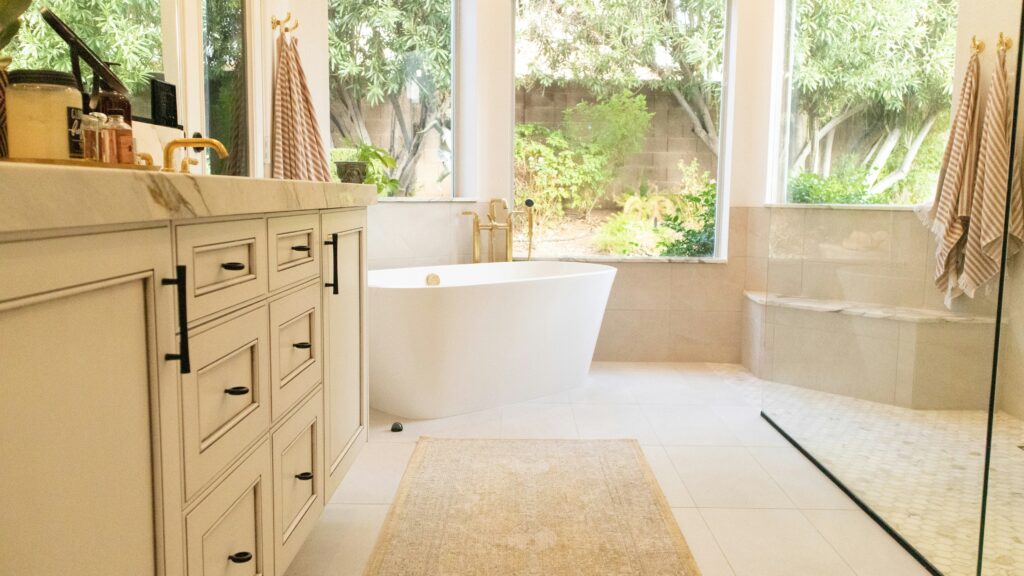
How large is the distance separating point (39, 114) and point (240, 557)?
2.67 ft

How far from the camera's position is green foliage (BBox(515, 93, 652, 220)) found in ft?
15.5

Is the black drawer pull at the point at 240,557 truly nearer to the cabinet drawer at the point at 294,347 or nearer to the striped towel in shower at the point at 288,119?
the cabinet drawer at the point at 294,347

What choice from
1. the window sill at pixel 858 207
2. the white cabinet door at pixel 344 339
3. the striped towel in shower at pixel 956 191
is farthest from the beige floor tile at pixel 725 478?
the white cabinet door at pixel 344 339

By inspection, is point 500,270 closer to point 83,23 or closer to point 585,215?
point 585,215

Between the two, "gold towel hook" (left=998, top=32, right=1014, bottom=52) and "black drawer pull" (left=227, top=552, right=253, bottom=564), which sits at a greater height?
"gold towel hook" (left=998, top=32, right=1014, bottom=52)

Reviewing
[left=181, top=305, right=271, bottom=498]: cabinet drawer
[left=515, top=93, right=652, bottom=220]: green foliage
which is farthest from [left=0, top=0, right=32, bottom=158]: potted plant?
[left=515, top=93, right=652, bottom=220]: green foliage

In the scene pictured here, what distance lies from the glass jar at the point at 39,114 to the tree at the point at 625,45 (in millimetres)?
3663

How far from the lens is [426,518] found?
230 cm

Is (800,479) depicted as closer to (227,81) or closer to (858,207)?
(858,207)

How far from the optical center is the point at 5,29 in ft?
4.04

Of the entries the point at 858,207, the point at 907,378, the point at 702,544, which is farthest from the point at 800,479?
the point at 858,207

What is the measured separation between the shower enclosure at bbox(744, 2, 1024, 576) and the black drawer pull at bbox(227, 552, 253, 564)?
65.1 inches

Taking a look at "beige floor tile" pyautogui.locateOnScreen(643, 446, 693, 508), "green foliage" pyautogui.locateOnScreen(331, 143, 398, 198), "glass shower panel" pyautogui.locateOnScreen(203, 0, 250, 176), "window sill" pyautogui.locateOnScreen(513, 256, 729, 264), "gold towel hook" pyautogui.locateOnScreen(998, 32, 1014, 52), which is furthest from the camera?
"window sill" pyautogui.locateOnScreen(513, 256, 729, 264)

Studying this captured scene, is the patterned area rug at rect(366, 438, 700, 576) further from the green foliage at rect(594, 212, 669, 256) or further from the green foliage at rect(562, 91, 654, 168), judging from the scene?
the green foliage at rect(562, 91, 654, 168)
